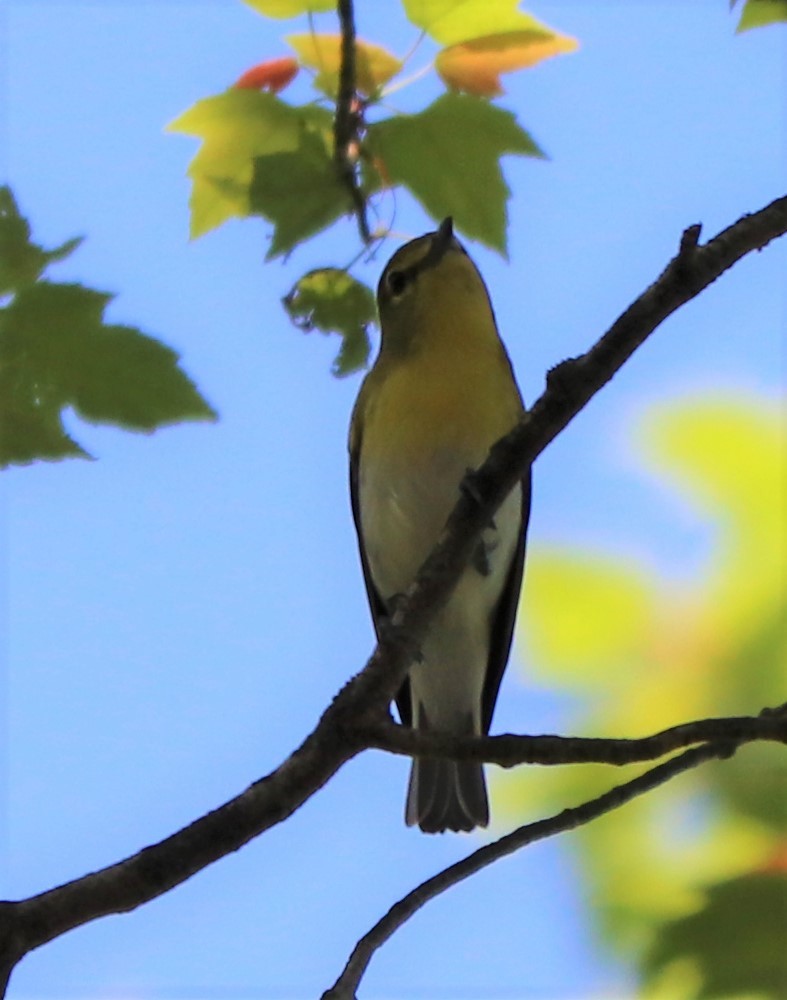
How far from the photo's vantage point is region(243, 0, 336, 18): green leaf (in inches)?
95.0

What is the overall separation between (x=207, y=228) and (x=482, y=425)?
1652 millimetres

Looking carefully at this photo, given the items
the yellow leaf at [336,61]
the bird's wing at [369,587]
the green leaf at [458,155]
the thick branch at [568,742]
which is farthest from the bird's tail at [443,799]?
the yellow leaf at [336,61]

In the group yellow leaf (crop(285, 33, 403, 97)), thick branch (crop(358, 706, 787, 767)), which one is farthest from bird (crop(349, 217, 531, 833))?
thick branch (crop(358, 706, 787, 767))

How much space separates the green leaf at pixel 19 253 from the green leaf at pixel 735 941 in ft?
4.84

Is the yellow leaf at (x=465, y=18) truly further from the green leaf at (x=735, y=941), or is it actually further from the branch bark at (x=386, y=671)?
the green leaf at (x=735, y=941)

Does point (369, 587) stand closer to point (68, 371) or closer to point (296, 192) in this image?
point (296, 192)

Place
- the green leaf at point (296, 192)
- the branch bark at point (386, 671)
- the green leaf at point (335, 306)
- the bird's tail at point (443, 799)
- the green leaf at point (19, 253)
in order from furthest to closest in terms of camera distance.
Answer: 1. the bird's tail at point (443, 799)
2. the green leaf at point (335, 306)
3. the green leaf at point (296, 192)
4. the green leaf at point (19, 253)
5. the branch bark at point (386, 671)

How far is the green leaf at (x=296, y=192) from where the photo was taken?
7.65 ft

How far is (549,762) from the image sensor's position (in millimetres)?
1975

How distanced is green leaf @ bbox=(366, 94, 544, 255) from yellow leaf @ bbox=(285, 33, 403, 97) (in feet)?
0.44

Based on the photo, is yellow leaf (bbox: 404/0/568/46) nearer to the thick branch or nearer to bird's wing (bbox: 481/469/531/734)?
the thick branch

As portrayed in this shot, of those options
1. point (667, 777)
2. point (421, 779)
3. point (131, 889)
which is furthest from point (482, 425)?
point (131, 889)

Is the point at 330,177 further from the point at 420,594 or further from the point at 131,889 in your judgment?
the point at 131,889

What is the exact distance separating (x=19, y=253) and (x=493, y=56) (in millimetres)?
1050
